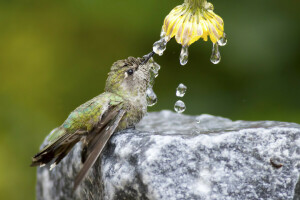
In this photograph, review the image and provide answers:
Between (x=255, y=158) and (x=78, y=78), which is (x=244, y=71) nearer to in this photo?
(x=78, y=78)

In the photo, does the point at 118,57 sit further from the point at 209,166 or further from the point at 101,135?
the point at 209,166

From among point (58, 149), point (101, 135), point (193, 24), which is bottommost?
point (58, 149)

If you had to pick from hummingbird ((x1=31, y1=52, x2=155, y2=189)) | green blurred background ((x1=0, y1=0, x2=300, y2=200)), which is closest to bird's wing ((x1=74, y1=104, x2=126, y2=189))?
hummingbird ((x1=31, y1=52, x2=155, y2=189))

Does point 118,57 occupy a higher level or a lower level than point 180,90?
higher

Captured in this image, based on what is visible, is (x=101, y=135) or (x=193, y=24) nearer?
(x=193, y=24)

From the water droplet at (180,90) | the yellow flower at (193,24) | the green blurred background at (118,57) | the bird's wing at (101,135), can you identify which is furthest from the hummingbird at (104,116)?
the green blurred background at (118,57)

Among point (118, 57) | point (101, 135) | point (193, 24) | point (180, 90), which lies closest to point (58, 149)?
point (101, 135)

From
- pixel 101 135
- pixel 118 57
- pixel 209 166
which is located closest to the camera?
pixel 209 166
